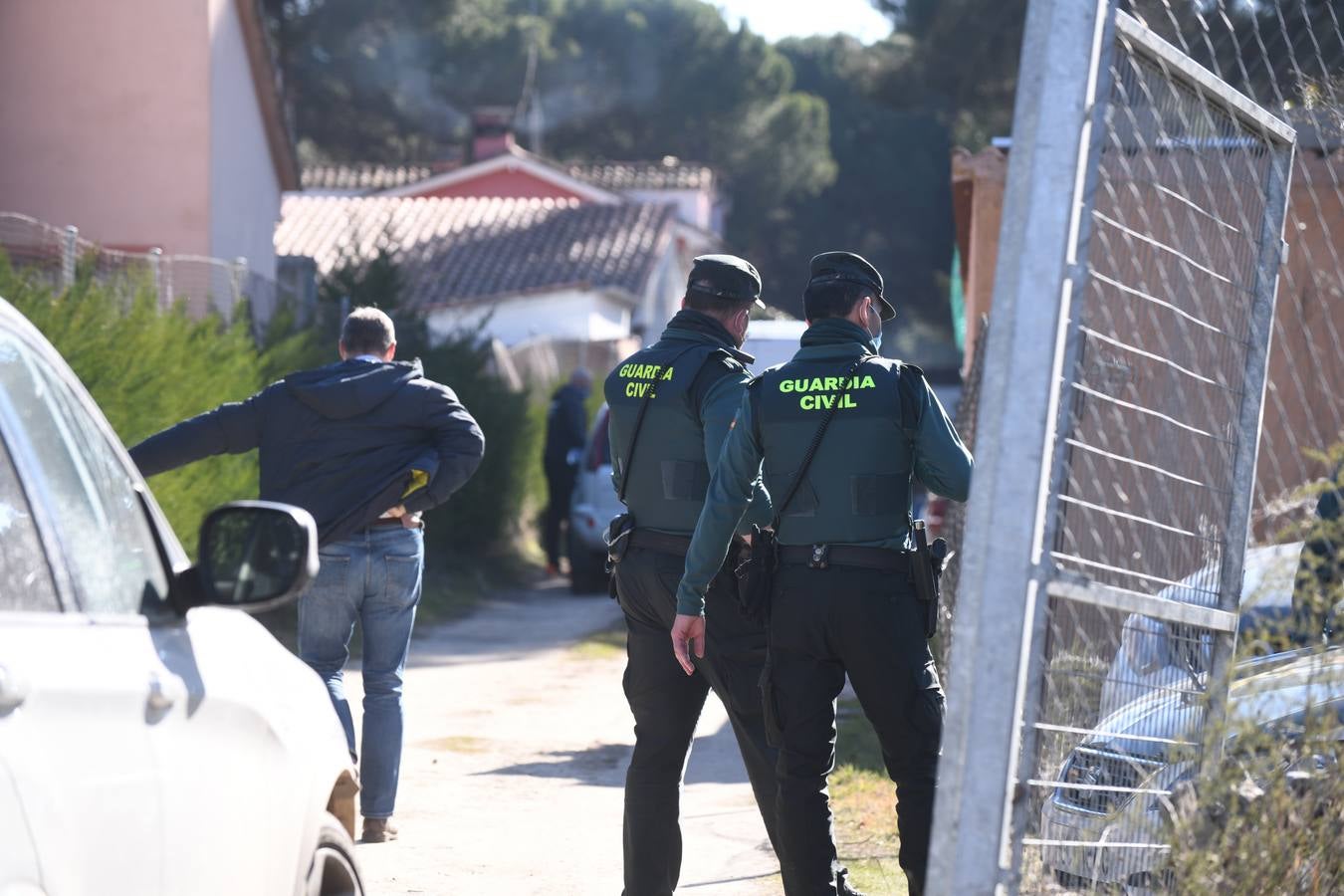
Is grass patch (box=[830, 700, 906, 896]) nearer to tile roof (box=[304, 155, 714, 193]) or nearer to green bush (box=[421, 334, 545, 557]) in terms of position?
green bush (box=[421, 334, 545, 557])

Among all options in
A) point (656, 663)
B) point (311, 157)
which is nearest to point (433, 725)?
point (656, 663)

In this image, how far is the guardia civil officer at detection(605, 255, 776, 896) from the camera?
482cm

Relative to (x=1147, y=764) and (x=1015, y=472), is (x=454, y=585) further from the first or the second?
(x=1015, y=472)

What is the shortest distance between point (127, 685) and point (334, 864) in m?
1.02

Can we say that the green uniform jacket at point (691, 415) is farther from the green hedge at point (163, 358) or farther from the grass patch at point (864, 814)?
the green hedge at point (163, 358)

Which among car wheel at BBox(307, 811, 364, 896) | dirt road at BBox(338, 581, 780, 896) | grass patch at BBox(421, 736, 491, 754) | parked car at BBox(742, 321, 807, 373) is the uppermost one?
parked car at BBox(742, 321, 807, 373)

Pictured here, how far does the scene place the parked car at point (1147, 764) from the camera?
11.2ft

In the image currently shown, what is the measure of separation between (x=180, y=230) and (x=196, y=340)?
6.10m

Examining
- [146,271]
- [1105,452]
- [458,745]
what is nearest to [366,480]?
[458,745]

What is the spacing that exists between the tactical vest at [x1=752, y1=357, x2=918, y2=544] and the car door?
1.87 m

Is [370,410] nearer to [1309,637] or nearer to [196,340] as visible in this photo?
[1309,637]

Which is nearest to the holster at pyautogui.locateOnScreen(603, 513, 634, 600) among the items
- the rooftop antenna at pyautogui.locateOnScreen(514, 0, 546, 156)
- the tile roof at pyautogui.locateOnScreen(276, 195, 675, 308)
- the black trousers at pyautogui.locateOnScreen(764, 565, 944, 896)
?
the black trousers at pyautogui.locateOnScreen(764, 565, 944, 896)

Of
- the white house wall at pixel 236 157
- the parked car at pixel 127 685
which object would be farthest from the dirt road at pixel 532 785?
the white house wall at pixel 236 157

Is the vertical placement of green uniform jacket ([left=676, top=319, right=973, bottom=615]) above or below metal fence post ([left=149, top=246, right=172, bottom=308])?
below
